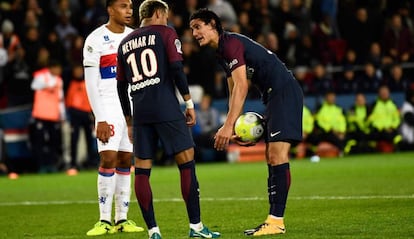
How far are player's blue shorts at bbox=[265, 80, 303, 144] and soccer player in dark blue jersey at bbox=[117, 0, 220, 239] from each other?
921mm

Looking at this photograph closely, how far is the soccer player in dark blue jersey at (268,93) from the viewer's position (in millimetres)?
9938

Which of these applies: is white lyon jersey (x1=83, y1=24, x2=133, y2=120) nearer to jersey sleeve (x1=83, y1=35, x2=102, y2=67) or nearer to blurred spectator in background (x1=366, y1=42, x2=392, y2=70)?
jersey sleeve (x1=83, y1=35, x2=102, y2=67)

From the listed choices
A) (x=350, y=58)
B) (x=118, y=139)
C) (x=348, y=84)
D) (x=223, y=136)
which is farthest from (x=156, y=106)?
(x=350, y=58)

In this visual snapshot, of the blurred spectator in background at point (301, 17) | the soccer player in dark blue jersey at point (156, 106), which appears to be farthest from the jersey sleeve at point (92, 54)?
the blurred spectator in background at point (301, 17)

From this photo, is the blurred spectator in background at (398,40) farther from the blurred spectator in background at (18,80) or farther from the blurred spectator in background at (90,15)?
the blurred spectator in background at (18,80)

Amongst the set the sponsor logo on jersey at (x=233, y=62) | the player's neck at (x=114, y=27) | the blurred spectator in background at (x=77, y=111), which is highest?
the player's neck at (x=114, y=27)

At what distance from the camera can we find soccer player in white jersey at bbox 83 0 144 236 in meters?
11.0

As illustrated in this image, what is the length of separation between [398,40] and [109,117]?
52.8ft

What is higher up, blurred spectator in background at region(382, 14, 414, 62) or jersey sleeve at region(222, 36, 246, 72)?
jersey sleeve at region(222, 36, 246, 72)

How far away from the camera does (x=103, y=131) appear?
10.9m

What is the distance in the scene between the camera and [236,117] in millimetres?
9859

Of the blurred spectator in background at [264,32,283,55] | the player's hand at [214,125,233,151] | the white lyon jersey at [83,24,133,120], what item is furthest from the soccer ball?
the blurred spectator in background at [264,32,283,55]

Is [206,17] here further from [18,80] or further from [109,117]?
[18,80]

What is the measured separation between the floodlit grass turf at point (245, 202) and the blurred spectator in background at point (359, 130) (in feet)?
10.4
